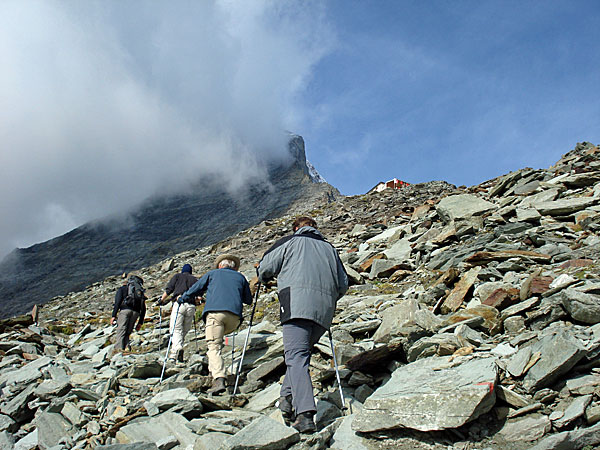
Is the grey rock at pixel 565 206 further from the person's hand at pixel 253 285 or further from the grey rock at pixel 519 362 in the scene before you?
the grey rock at pixel 519 362

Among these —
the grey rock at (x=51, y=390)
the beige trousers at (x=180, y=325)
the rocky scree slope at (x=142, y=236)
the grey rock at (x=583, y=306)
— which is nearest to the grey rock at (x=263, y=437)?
the grey rock at (x=583, y=306)

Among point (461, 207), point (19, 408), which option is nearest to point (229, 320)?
point (19, 408)

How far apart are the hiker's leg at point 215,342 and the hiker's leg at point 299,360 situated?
193cm

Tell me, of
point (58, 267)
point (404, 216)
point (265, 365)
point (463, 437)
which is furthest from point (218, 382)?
point (58, 267)

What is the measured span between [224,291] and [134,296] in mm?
4791

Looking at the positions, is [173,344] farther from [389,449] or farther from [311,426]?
[389,449]

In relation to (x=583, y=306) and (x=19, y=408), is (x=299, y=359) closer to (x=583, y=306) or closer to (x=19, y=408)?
(x=583, y=306)

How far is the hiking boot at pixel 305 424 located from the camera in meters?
3.68

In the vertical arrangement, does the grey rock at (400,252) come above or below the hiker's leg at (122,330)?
above

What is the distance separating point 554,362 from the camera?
12.2 ft

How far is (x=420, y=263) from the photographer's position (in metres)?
11.9

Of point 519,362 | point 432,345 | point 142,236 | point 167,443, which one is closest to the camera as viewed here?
point 167,443

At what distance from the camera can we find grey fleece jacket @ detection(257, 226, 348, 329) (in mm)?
4215

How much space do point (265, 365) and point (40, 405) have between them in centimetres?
324
